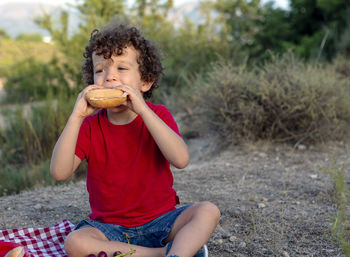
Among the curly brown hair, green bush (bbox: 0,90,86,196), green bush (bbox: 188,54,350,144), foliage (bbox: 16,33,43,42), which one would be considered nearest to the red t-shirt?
the curly brown hair

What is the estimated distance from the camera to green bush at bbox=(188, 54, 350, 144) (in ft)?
14.7

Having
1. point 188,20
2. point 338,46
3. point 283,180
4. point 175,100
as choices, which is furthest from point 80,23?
point 283,180

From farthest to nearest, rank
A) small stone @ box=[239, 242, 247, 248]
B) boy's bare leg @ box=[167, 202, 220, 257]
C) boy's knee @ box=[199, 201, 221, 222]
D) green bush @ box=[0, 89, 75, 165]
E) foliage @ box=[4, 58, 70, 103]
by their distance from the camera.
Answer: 1. foliage @ box=[4, 58, 70, 103]
2. green bush @ box=[0, 89, 75, 165]
3. small stone @ box=[239, 242, 247, 248]
4. boy's knee @ box=[199, 201, 221, 222]
5. boy's bare leg @ box=[167, 202, 220, 257]

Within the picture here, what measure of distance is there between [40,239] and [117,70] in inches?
43.0

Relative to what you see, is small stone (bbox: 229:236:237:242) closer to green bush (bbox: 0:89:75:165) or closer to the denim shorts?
the denim shorts

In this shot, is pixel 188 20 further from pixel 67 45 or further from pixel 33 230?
pixel 33 230

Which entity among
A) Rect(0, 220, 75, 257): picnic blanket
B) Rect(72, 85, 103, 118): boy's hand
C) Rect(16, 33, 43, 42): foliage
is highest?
Rect(16, 33, 43, 42): foliage

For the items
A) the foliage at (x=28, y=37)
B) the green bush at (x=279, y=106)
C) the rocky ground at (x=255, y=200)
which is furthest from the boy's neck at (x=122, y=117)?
the foliage at (x=28, y=37)

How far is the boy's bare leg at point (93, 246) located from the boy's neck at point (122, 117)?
572 millimetres

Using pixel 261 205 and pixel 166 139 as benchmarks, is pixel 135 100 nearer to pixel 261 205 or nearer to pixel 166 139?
pixel 166 139

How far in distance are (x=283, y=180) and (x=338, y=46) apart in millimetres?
5097

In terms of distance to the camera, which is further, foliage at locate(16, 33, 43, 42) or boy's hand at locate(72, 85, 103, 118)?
foliage at locate(16, 33, 43, 42)

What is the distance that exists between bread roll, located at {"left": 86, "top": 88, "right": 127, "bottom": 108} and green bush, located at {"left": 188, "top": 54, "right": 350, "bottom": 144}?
2633 millimetres

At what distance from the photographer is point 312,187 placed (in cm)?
332
